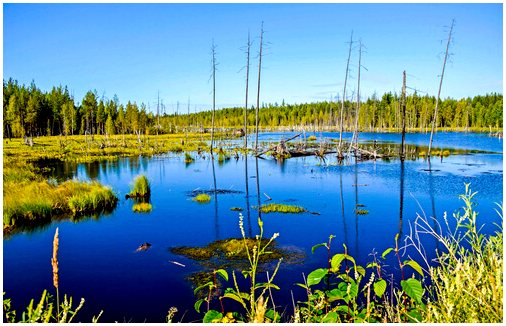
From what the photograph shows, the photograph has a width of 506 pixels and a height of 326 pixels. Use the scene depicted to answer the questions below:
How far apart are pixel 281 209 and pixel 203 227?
3.38 metres

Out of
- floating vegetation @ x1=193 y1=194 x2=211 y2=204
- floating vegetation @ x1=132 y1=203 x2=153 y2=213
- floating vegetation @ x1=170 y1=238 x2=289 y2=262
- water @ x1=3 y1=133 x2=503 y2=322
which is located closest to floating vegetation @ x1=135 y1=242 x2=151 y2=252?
water @ x1=3 y1=133 x2=503 y2=322

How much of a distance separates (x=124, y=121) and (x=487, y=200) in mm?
68146

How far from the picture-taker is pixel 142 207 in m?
16.8

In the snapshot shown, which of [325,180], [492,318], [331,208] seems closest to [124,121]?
[325,180]

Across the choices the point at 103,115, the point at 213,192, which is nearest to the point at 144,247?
the point at 213,192

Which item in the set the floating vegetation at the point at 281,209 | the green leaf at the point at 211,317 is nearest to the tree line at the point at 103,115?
the floating vegetation at the point at 281,209

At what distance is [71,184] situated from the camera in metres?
18.4

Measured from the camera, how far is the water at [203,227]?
357 inches

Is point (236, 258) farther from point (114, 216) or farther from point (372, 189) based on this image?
point (372, 189)

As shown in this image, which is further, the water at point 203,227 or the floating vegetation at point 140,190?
the floating vegetation at point 140,190

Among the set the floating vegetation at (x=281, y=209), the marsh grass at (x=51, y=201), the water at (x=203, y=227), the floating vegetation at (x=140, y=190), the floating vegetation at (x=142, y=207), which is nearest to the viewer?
the water at (x=203, y=227)

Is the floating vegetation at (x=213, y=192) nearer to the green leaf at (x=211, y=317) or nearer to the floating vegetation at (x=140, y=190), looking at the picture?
the floating vegetation at (x=140, y=190)

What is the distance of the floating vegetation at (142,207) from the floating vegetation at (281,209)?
4.48 meters

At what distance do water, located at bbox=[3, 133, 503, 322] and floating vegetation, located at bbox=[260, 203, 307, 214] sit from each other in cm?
56
